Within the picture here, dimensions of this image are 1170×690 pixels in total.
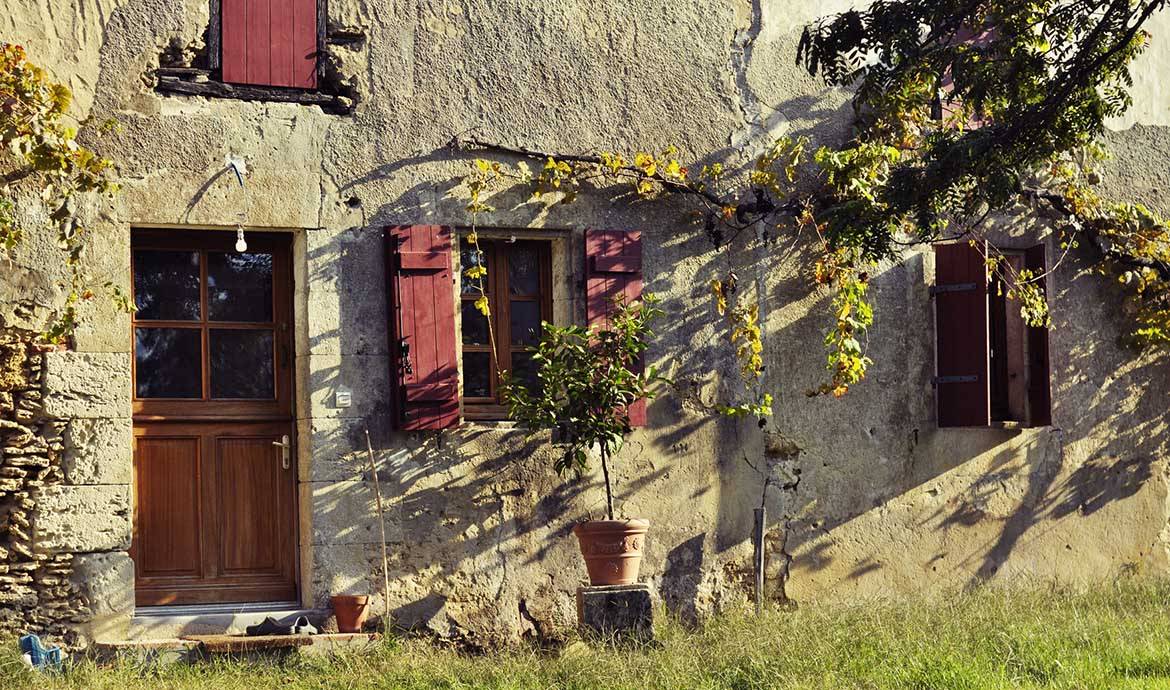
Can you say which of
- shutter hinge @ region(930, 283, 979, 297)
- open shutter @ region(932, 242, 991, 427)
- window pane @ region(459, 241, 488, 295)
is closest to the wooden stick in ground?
window pane @ region(459, 241, 488, 295)

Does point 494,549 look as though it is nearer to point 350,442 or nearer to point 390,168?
point 350,442

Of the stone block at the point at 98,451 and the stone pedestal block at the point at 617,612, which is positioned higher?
the stone block at the point at 98,451

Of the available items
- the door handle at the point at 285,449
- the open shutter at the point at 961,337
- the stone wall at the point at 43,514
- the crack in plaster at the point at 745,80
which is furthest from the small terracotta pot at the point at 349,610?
the open shutter at the point at 961,337

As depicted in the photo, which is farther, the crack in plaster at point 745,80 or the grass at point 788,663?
the crack in plaster at point 745,80

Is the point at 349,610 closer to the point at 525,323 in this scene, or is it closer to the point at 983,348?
the point at 525,323

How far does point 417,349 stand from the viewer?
311 inches

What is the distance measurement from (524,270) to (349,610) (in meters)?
2.26

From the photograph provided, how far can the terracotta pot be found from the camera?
7.88 metres

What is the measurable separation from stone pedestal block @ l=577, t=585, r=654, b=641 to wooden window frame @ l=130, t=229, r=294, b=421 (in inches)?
76.7

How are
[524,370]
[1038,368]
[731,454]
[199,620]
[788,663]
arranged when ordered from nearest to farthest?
1. [788,663]
2. [199,620]
3. [524,370]
4. [731,454]
5. [1038,368]

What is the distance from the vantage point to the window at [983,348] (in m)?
9.08

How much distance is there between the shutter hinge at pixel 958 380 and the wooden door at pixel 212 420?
4.04 metres

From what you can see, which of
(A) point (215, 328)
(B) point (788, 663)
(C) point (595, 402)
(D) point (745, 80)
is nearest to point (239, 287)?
(A) point (215, 328)

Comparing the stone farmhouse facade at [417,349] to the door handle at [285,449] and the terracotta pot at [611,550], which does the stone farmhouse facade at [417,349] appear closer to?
the door handle at [285,449]
